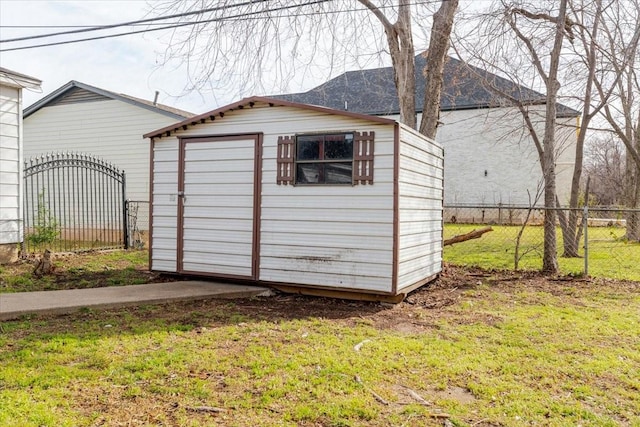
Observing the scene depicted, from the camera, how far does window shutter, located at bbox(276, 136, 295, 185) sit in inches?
226

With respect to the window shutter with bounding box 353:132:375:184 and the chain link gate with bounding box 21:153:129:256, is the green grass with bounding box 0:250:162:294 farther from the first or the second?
the window shutter with bounding box 353:132:375:184

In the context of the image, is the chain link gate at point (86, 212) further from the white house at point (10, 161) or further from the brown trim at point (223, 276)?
the brown trim at point (223, 276)

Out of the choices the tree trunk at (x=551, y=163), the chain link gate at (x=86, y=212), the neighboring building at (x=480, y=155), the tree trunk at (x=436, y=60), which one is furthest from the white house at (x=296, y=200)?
the neighboring building at (x=480, y=155)

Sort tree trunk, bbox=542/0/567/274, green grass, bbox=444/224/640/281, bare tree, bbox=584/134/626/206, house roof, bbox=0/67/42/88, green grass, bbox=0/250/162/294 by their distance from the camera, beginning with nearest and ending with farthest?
green grass, bbox=0/250/162/294 → house roof, bbox=0/67/42/88 → tree trunk, bbox=542/0/567/274 → green grass, bbox=444/224/640/281 → bare tree, bbox=584/134/626/206

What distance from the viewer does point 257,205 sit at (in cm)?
593

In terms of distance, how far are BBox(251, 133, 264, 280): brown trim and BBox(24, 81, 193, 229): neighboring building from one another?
6.70m

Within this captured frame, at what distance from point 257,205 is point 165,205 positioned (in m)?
1.50

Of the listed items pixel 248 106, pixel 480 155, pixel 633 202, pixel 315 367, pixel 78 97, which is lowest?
pixel 315 367

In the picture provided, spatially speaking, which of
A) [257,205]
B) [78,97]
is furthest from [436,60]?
[78,97]

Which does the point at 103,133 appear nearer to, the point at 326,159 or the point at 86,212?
the point at 86,212

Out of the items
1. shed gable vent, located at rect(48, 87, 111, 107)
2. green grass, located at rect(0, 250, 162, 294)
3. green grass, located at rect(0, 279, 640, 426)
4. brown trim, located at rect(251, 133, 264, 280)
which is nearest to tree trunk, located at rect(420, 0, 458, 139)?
brown trim, located at rect(251, 133, 264, 280)

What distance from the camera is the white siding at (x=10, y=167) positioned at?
733 cm

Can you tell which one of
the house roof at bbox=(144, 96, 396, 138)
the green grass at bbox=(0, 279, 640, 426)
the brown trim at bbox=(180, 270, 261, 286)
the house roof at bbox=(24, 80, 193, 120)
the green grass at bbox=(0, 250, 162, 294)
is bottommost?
the green grass at bbox=(0, 279, 640, 426)

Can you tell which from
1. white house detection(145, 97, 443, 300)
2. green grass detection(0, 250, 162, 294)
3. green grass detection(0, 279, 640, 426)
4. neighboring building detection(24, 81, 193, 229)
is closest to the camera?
green grass detection(0, 279, 640, 426)
